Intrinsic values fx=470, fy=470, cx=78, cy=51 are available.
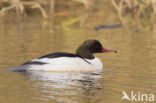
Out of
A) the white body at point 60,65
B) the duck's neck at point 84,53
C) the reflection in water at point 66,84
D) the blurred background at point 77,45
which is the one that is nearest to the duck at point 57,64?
the white body at point 60,65

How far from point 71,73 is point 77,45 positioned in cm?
431

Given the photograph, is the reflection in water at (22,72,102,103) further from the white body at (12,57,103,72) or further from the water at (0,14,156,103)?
the white body at (12,57,103,72)

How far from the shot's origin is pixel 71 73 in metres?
9.60

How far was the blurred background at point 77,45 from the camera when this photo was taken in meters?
7.71

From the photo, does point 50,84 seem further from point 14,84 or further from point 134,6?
point 134,6

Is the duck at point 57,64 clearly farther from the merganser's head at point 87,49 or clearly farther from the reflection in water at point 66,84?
the merganser's head at point 87,49

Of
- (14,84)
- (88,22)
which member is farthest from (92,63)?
(88,22)

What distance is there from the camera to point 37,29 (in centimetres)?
1775

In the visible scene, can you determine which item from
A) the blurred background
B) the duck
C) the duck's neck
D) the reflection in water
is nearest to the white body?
the duck

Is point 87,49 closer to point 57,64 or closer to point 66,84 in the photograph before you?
point 57,64

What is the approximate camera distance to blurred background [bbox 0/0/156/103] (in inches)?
304

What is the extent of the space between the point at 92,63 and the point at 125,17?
12.2 metres

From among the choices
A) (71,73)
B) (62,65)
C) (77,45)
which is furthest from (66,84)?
(77,45)

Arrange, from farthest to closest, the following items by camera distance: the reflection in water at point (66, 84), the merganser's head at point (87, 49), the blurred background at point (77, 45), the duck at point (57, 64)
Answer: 1. the merganser's head at point (87, 49)
2. the duck at point (57, 64)
3. the blurred background at point (77, 45)
4. the reflection in water at point (66, 84)
